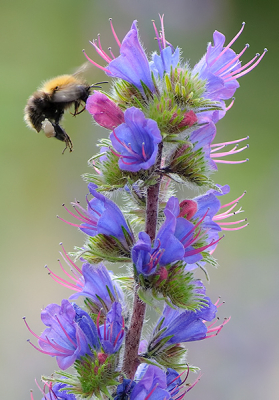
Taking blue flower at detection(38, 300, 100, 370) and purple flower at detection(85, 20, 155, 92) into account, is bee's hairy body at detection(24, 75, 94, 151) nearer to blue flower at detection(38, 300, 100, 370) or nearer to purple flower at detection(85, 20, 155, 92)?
purple flower at detection(85, 20, 155, 92)

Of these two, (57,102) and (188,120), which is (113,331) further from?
(57,102)

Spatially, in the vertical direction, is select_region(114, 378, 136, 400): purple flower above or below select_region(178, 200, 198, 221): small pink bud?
below

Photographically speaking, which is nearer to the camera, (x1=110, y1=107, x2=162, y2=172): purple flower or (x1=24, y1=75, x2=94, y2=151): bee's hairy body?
(x1=110, y1=107, x2=162, y2=172): purple flower

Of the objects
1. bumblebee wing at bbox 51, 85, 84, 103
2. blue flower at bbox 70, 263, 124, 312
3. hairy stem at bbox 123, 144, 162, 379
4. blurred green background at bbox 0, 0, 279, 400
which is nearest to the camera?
hairy stem at bbox 123, 144, 162, 379

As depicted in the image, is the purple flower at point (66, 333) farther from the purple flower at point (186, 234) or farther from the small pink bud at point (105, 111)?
the small pink bud at point (105, 111)

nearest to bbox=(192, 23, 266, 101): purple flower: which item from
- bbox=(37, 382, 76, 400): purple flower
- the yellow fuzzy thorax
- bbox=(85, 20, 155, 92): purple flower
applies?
bbox=(85, 20, 155, 92): purple flower

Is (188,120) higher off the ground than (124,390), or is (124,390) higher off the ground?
(188,120)

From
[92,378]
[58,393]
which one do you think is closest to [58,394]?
[58,393]
